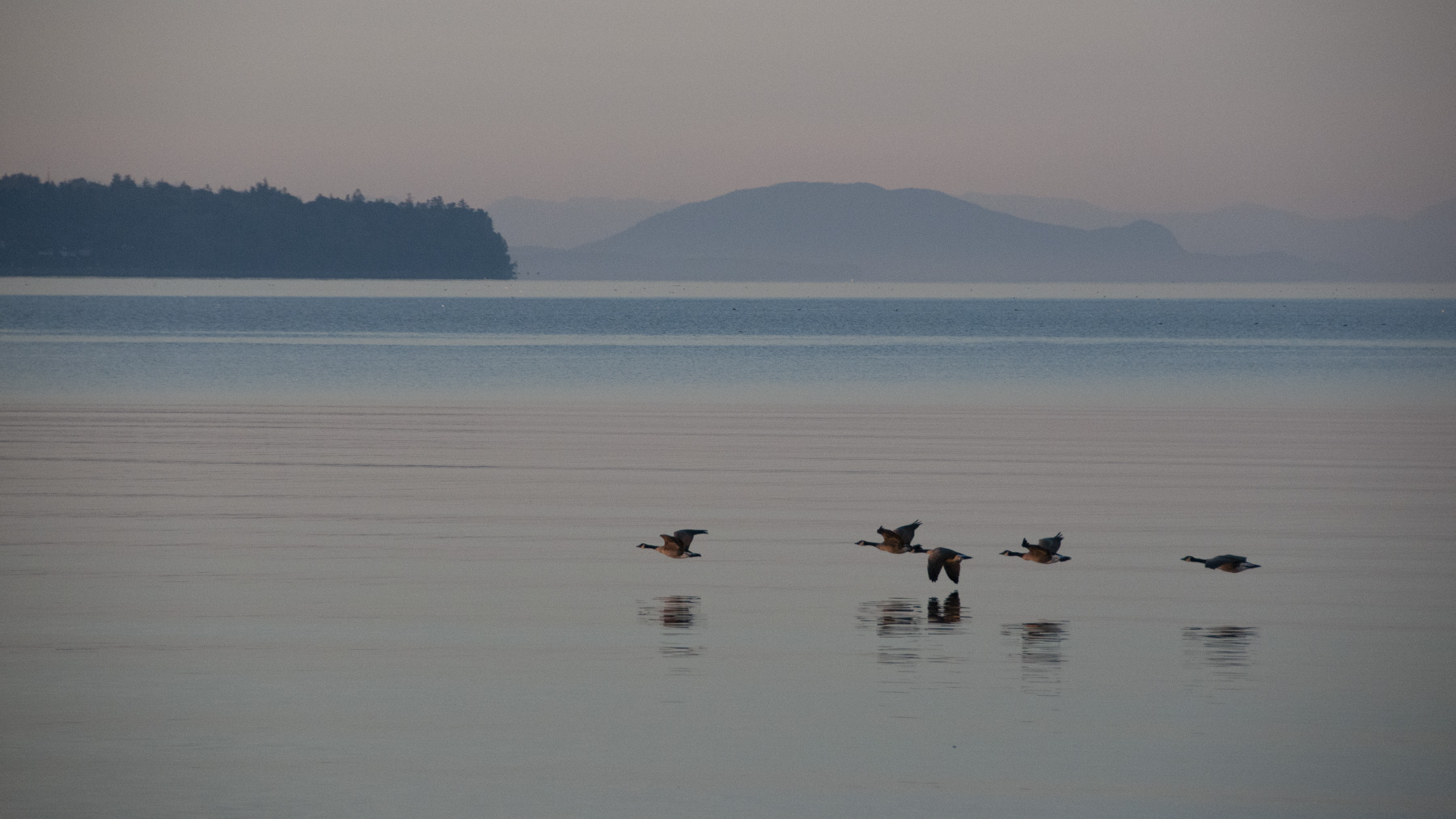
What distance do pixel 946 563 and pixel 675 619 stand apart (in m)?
2.67

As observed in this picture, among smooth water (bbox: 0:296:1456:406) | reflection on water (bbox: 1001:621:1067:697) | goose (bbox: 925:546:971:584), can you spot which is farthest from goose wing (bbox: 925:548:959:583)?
smooth water (bbox: 0:296:1456:406)

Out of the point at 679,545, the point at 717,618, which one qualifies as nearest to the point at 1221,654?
the point at 717,618

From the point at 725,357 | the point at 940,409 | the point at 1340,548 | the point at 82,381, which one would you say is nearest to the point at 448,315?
the point at 725,357

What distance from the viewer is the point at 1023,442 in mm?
29375

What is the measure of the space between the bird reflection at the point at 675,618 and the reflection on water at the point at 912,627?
1.44 m

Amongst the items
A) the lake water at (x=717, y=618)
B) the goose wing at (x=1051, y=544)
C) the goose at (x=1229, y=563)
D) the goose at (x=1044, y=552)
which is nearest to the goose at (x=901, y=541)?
the lake water at (x=717, y=618)

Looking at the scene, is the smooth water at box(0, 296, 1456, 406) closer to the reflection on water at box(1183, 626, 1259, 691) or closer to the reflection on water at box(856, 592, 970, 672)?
the reflection on water at box(856, 592, 970, 672)

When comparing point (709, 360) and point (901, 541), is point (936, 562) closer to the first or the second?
point (901, 541)

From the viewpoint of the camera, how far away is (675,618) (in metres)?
14.1

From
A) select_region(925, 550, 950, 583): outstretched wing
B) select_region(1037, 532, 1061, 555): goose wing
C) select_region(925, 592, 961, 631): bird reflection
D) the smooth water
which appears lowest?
select_region(925, 592, 961, 631): bird reflection

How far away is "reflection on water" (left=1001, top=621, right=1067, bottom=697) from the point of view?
11.7 m

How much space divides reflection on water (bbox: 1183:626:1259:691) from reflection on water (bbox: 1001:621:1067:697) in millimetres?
971

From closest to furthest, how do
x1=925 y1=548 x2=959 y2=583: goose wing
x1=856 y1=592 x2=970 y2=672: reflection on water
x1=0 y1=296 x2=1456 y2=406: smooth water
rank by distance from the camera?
x1=856 y1=592 x2=970 y2=672: reflection on water → x1=925 y1=548 x2=959 y2=583: goose wing → x1=0 y1=296 x2=1456 y2=406: smooth water

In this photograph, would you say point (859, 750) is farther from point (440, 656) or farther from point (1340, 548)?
point (1340, 548)
